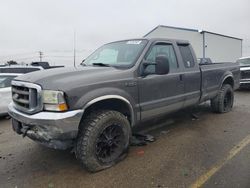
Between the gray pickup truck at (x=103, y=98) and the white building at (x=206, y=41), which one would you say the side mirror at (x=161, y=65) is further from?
the white building at (x=206, y=41)

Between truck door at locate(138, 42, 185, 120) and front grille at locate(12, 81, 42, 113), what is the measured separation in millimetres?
1639

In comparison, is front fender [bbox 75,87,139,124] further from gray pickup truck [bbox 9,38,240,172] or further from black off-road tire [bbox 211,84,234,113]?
black off-road tire [bbox 211,84,234,113]

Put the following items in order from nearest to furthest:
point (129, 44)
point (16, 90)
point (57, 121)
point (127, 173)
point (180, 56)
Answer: point (57, 121) → point (127, 173) → point (16, 90) → point (129, 44) → point (180, 56)

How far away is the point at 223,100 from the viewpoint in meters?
6.78

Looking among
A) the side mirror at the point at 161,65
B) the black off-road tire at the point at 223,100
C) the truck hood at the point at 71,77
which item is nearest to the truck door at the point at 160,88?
the side mirror at the point at 161,65

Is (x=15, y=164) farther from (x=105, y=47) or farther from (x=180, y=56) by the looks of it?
(x=180, y=56)

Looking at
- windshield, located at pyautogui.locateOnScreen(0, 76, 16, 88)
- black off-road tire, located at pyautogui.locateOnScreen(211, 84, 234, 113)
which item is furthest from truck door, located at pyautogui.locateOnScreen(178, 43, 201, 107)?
windshield, located at pyautogui.locateOnScreen(0, 76, 16, 88)

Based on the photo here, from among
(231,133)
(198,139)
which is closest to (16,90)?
(198,139)

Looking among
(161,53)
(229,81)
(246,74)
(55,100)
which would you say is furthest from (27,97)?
(246,74)

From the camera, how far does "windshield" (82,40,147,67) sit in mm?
4297

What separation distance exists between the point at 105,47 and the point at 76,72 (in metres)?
1.75

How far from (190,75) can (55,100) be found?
10.2 feet

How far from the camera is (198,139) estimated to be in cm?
479

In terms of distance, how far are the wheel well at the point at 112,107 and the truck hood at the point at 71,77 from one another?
1.14ft
